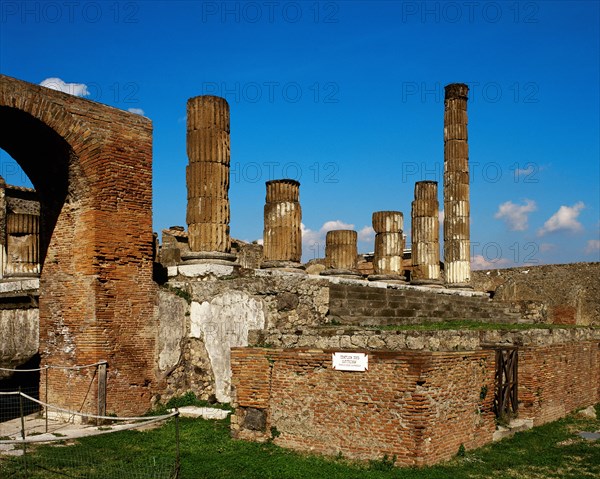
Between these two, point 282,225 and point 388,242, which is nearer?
point 282,225

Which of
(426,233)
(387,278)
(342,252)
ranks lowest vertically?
(387,278)

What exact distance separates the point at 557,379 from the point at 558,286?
69.3 ft

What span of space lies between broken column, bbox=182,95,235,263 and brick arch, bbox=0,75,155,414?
1522 mm

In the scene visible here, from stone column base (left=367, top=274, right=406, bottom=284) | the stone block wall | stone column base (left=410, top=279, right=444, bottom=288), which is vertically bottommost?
the stone block wall

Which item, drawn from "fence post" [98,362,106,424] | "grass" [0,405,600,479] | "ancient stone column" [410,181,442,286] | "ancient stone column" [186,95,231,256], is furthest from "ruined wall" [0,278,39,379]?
"ancient stone column" [410,181,442,286]

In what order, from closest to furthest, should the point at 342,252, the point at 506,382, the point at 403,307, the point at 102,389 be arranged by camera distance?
the point at 506,382 < the point at 102,389 < the point at 403,307 < the point at 342,252

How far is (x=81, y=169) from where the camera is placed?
11.2 m

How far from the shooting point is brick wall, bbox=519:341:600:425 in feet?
35.1

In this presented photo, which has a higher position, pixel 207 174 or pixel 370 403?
pixel 207 174

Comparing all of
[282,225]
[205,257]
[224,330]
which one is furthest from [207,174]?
[224,330]

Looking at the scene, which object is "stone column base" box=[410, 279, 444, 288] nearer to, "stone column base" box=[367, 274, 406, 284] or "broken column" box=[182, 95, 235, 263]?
"stone column base" box=[367, 274, 406, 284]

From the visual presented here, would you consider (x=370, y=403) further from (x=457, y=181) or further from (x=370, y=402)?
(x=457, y=181)

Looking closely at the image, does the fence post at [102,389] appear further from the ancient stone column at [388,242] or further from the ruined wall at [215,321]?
the ancient stone column at [388,242]

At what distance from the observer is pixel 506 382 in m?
9.95
